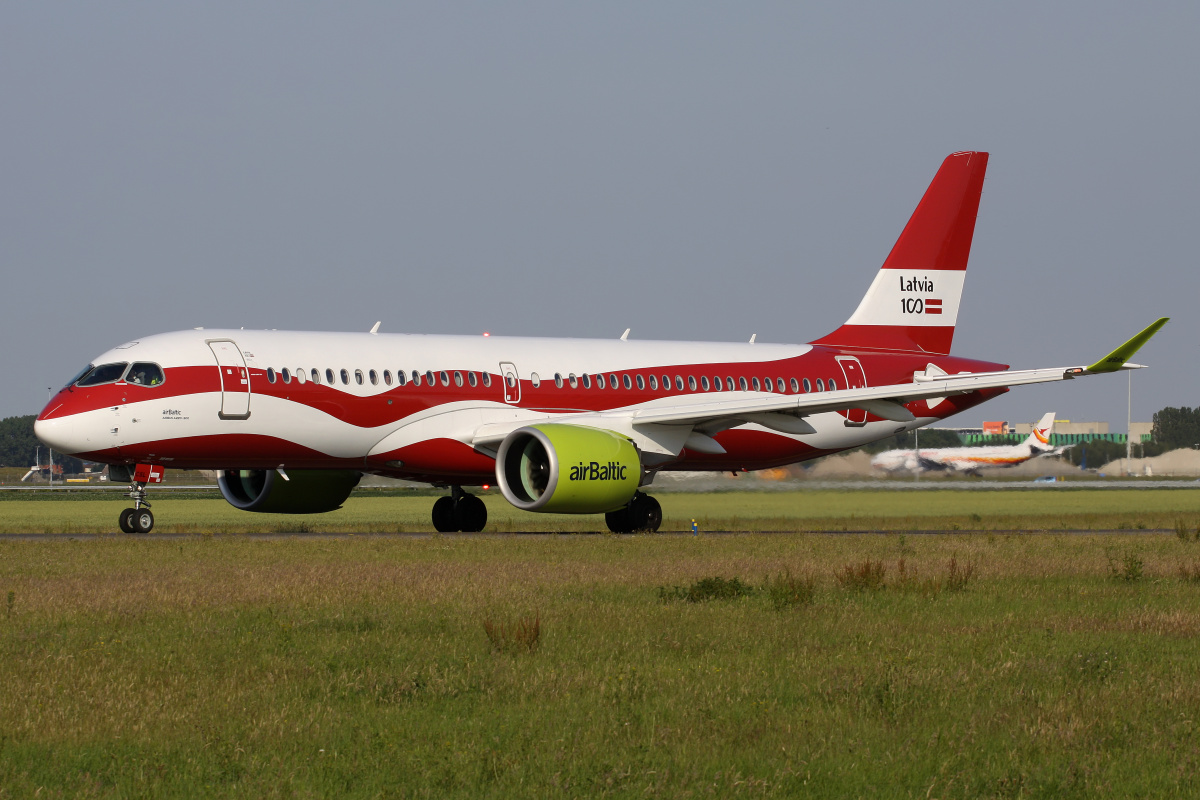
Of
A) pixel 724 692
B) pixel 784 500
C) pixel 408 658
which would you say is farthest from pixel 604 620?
pixel 784 500

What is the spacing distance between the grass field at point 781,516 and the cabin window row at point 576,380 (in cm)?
289

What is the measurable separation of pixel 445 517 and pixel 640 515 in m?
3.96

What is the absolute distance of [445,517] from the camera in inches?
1102

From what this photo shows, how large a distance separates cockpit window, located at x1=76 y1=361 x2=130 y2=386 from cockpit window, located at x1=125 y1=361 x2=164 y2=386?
0.57ft

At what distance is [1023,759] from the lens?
7246 mm

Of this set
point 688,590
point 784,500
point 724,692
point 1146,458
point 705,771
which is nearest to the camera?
point 705,771

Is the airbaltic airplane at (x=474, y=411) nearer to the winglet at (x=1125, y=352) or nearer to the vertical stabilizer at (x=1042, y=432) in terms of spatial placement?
the winglet at (x=1125, y=352)

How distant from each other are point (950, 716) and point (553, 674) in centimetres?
257

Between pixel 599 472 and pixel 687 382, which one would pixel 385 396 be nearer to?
pixel 599 472

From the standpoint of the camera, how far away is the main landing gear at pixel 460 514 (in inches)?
1099

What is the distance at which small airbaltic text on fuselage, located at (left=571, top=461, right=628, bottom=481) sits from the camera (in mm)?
23641

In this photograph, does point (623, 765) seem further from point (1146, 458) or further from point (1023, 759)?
point (1146, 458)

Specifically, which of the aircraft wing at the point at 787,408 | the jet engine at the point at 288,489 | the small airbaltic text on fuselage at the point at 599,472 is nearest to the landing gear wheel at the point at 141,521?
the jet engine at the point at 288,489

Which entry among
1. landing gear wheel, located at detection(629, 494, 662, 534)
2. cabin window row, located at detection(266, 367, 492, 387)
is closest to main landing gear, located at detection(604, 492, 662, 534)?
landing gear wheel, located at detection(629, 494, 662, 534)
